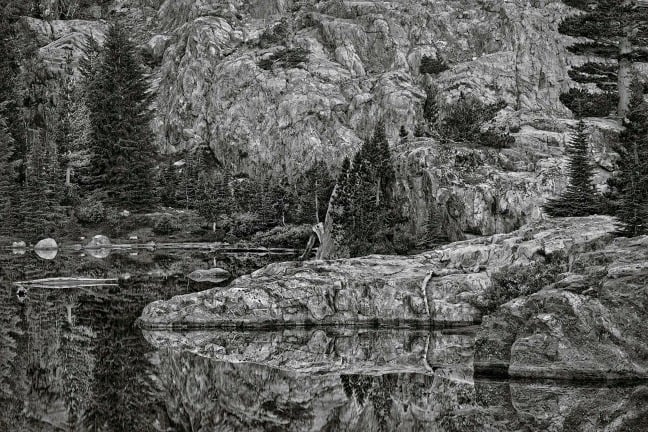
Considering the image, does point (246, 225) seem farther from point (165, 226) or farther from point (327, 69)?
point (327, 69)

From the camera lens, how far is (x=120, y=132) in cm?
7775

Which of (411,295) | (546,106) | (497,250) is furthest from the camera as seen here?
(546,106)

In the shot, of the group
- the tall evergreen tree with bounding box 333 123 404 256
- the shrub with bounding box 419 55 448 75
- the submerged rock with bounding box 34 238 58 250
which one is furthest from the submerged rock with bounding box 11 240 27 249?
the shrub with bounding box 419 55 448 75

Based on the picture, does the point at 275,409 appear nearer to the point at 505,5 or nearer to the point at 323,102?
the point at 323,102

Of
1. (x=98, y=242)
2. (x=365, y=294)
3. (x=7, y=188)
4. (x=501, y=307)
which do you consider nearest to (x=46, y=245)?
(x=98, y=242)

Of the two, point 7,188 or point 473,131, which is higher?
point 473,131

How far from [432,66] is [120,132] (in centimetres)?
4124

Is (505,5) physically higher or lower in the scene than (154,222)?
higher

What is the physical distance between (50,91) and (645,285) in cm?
9439

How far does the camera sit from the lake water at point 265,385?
1538cm

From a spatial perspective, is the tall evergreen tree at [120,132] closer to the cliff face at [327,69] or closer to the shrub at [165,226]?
the shrub at [165,226]

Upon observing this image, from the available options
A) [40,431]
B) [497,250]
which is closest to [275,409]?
[40,431]

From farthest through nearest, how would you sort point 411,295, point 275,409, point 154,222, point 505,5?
point 505,5 → point 154,222 → point 411,295 → point 275,409

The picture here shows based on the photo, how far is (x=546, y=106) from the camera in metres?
79.6
